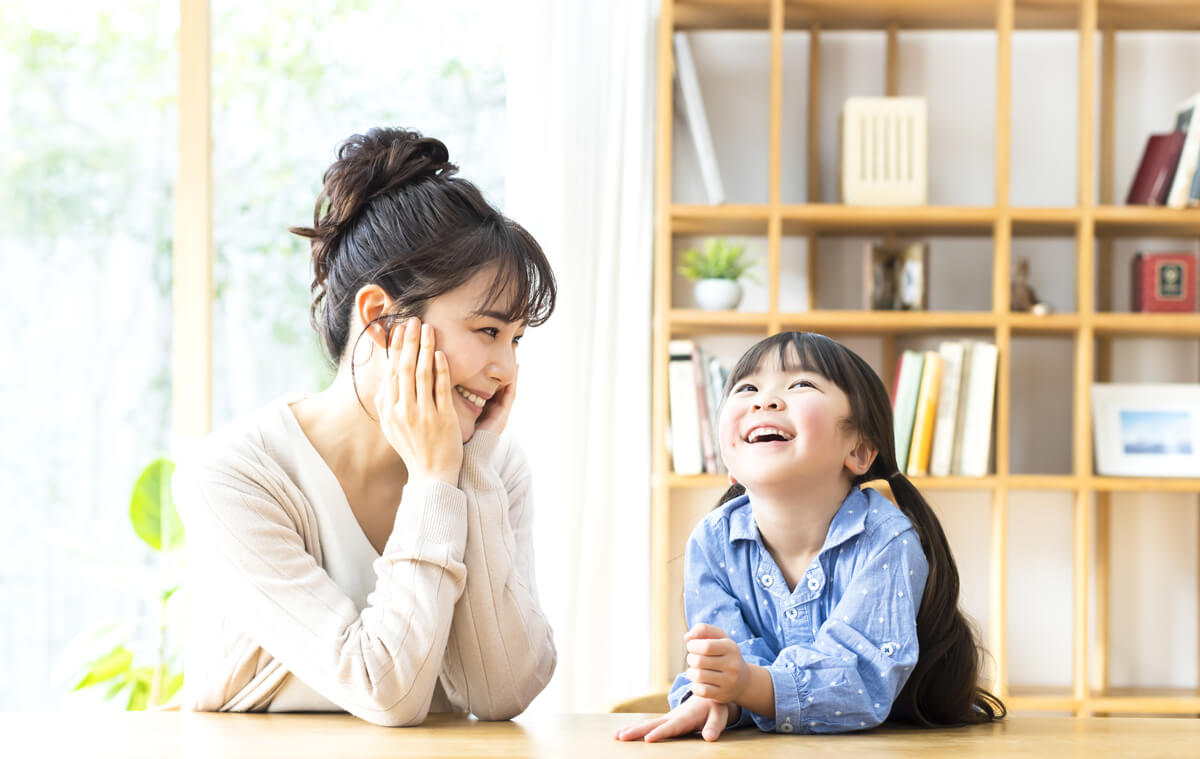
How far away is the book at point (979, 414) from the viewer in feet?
7.25

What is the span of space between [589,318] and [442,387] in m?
1.38

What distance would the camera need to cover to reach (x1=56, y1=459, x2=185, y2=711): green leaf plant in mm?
2336

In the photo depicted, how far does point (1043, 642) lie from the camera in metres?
2.49

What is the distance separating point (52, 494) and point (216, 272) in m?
0.73

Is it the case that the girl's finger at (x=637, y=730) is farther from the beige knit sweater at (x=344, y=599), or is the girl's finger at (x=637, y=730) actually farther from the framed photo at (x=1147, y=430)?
the framed photo at (x=1147, y=430)

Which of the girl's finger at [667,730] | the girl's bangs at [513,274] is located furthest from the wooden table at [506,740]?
the girl's bangs at [513,274]

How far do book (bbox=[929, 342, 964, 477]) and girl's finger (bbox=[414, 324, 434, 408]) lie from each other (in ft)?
4.84

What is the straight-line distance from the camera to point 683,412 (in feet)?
7.47

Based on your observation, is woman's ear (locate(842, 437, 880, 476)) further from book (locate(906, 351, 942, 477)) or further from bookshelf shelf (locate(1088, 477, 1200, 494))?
bookshelf shelf (locate(1088, 477, 1200, 494))

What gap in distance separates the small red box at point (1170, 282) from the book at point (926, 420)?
1.84 ft

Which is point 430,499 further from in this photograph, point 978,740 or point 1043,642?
point 1043,642

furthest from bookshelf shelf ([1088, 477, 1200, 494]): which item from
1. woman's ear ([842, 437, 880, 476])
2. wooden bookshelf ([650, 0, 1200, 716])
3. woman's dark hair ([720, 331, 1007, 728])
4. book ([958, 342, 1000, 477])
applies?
woman's ear ([842, 437, 880, 476])

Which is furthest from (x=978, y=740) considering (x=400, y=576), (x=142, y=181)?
(x=142, y=181)

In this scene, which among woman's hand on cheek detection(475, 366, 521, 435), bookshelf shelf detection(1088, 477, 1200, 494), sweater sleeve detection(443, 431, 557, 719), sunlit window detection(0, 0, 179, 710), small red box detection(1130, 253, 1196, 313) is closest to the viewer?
sweater sleeve detection(443, 431, 557, 719)
